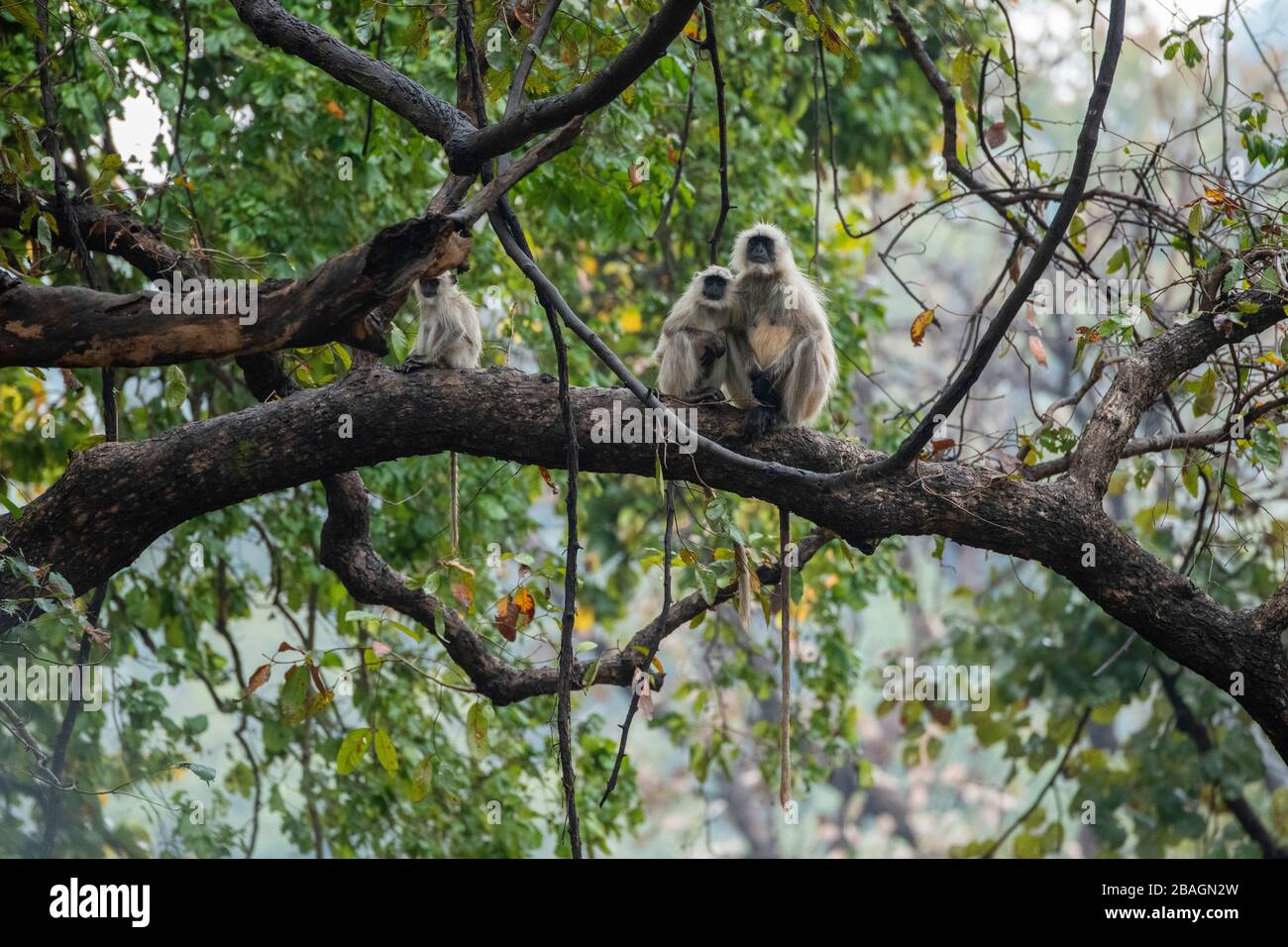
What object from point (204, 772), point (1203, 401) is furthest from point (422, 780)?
point (1203, 401)

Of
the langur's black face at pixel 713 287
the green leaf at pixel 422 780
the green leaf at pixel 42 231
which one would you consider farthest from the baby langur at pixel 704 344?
the green leaf at pixel 42 231

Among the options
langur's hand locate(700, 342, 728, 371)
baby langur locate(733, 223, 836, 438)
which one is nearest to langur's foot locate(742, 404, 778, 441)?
baby langur locate(733, 223, 836, 438)

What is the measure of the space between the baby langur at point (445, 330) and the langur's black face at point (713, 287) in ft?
2.87

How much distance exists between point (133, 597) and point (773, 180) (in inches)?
→ 158

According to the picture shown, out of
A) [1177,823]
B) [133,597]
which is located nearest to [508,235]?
[133,597]

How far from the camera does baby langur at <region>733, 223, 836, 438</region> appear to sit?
4.82 metres

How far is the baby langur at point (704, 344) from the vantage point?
505cm

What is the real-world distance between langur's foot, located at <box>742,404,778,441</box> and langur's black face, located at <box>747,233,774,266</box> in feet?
4.05

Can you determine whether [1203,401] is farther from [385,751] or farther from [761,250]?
[385,751]

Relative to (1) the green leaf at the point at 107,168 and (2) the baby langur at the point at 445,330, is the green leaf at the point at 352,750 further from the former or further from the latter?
(1) the green leaf at the point at 107,168

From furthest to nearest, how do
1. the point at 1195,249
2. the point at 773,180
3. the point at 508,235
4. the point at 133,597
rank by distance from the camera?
the point at 773,180 → the point at 133,597 → the point at 1195,249 → the point at 508,235

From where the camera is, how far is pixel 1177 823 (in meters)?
7.92
